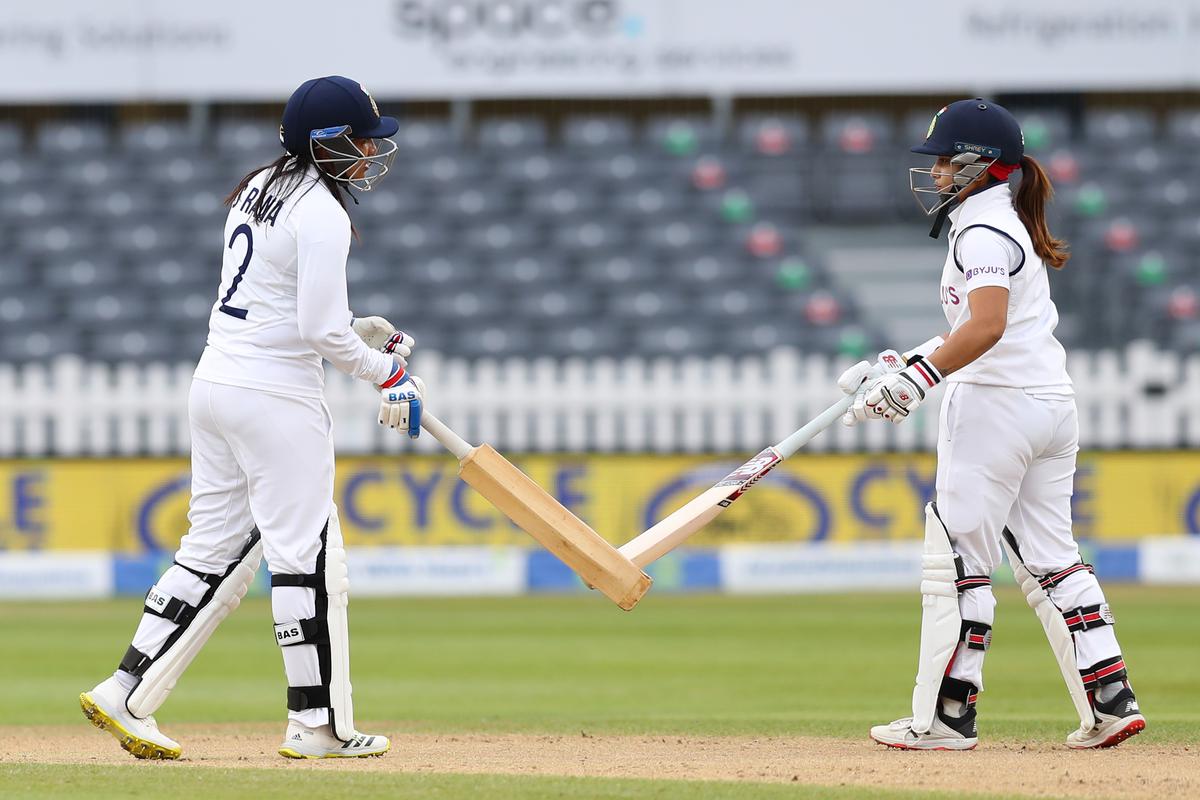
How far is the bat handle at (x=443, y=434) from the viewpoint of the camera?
581 cm

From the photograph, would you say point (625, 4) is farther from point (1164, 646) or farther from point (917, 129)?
point (1164, 646)

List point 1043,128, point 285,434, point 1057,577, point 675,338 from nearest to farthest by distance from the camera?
point 285,434 → point 1057,577 → point 675,338 → point 1043,128

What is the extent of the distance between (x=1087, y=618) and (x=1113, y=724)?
363 millimetres

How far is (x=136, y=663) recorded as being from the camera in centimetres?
573

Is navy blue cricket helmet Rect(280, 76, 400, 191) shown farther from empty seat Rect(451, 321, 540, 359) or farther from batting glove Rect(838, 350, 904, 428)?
empty seat Rect(451, 321, 540, 359)

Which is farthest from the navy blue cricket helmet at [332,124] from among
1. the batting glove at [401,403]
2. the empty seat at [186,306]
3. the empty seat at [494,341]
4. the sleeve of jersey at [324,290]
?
the empty seat at [186,306]

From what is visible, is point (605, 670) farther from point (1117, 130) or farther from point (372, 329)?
point (1117, 130)

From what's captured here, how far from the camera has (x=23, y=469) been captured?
13.9 m

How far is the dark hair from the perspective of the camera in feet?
18.5

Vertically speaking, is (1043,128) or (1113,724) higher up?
(1043,128)

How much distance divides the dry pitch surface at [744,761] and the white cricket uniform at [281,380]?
57cm

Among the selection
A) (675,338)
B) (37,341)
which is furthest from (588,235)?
(37,341)

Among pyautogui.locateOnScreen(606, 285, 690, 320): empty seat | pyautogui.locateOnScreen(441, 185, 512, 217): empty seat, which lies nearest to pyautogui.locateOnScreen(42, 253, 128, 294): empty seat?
pyautogui.locateOnScreen(441, 185, 512, 217): empty seat

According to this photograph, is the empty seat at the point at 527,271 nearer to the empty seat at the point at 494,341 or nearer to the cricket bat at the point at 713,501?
the empty seat at the point at 494,341
